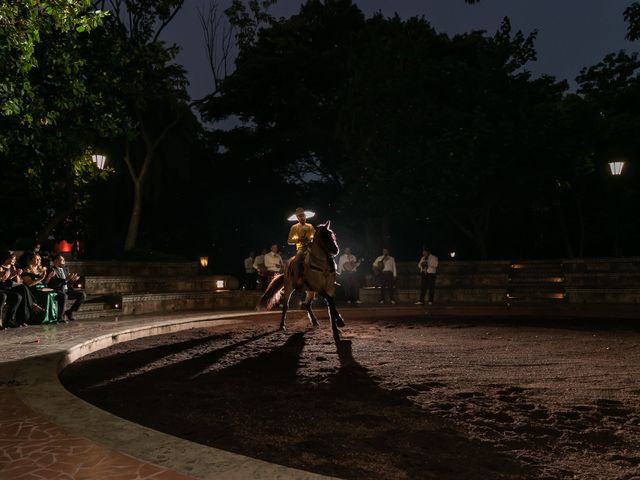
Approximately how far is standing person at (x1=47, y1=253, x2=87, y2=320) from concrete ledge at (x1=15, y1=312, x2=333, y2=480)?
6637 millimetres

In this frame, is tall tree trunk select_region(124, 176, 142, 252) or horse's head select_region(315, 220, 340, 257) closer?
horse's head select_region(315, 220, 340, 257)

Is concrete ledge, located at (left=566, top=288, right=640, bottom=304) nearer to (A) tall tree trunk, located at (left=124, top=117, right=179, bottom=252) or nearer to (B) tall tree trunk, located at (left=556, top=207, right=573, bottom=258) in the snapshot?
(B) tall tree trunk, located at (left=556, top=207, right=573, bottom=258)

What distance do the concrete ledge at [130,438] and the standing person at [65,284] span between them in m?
6.64

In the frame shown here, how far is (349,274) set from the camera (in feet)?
68.0

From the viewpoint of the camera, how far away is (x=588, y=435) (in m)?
4.38

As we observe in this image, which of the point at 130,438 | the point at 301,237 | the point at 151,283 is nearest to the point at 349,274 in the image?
the point at 151,283

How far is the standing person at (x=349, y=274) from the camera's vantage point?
19984 millimetres

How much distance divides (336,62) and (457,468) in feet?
92.6

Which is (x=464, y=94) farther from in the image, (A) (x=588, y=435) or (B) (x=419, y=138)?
(A) (x=588, y=435)

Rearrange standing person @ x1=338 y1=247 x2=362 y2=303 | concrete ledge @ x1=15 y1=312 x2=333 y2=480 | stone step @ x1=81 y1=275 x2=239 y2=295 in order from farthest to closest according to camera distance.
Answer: standing person @ x1=338 y1=247 x2=362 y2=303 → stone step @ x1=81 y1=275 x2=239 y2=295 → concrete ledge @ x1=15 y1=312 x2=333 y2=480

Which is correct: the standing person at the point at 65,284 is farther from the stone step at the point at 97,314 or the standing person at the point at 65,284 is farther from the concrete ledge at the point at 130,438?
the concrete ledge at the point at 130,438

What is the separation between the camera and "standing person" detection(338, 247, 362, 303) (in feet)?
65.6

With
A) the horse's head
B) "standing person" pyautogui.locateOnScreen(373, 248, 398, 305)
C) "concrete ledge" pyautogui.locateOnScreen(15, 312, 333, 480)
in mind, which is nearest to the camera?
"concrete ledge" pyautogui.locateOnScreen(15, 312, 333, 480)

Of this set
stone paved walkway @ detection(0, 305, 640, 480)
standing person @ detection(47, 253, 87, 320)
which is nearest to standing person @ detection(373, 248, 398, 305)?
standing person @ detection(47, 253, 87, 320)
